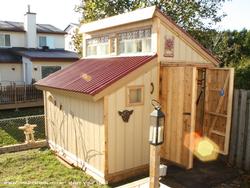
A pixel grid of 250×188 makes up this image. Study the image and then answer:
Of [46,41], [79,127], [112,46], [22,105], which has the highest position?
[46,41]

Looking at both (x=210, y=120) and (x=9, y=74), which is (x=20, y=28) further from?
(x=210, y=120)

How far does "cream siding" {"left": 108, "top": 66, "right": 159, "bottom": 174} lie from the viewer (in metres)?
7.37

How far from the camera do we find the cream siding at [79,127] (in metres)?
7.54

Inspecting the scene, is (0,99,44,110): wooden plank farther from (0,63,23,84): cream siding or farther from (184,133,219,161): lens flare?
(184,133,219,161): lens flare

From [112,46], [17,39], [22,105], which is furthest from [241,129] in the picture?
[17,39]

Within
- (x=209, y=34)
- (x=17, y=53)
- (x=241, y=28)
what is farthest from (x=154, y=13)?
(x=241, y=28)

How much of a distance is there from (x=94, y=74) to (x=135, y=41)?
63.1 inches

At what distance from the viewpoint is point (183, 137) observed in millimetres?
7742

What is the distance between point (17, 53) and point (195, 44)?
18.9m

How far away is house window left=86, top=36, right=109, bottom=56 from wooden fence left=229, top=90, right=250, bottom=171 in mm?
4594

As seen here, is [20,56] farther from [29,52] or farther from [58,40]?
[58,40]

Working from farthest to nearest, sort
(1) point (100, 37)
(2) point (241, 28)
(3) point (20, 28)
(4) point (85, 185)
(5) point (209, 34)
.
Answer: (2) point (241, 28) < (3) point (20, 28) < (5) point (209, 34) < (1) point (100, 37) < (4) point (85, 185)

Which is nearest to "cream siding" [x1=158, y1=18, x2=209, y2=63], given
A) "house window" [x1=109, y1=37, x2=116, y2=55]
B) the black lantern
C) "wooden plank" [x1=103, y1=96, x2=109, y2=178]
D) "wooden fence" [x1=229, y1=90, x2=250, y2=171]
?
"wooden fence" [x1=229, y1=90, x2=250, y2=171]

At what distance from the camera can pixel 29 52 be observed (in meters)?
24.4
